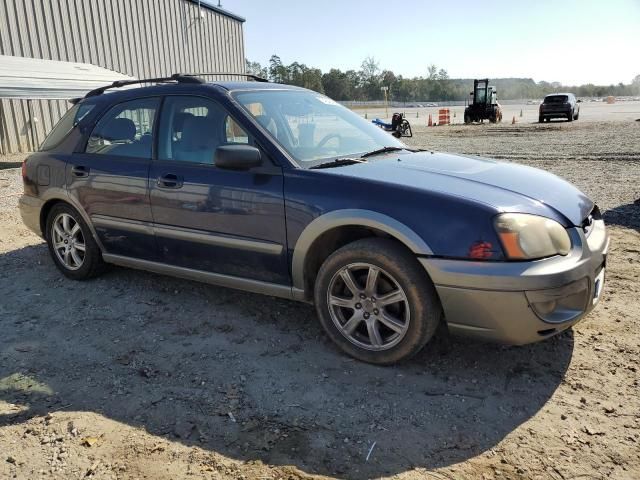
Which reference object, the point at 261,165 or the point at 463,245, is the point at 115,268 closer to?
the point at 261,165

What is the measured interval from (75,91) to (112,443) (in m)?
13.6

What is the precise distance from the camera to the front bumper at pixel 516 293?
2.74 metres

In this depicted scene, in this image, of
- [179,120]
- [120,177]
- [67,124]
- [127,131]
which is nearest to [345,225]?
[179,120]

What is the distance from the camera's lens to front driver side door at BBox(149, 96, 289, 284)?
11.4ft

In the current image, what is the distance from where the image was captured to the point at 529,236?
279 cm

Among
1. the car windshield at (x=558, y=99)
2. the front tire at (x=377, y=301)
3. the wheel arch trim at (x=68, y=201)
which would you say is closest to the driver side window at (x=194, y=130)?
the wheel arch trim at (x=68, y=201)

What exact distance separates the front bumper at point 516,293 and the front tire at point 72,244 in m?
3.14

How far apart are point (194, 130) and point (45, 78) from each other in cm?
1223

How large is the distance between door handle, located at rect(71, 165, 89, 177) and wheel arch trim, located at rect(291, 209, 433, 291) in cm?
221

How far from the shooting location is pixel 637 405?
2.77 m

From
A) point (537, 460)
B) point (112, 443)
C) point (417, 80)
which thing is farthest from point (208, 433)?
point (417, 80)

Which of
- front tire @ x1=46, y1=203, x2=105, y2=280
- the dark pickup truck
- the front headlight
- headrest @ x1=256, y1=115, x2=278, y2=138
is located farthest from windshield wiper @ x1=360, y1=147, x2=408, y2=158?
the dark pickup truck

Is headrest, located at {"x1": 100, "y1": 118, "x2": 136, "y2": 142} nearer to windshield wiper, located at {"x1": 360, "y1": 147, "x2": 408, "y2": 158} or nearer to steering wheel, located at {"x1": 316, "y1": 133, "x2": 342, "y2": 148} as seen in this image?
steering wheel, located at {"x1": 316, "y1": 133, "x2": 342, "y2": 148}

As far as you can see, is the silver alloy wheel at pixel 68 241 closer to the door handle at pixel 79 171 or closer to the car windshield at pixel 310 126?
the door handle at pixel 79 171
